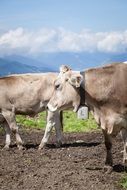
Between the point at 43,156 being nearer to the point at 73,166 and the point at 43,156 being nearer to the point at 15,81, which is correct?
the point at 73,166

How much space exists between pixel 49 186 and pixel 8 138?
5.59m

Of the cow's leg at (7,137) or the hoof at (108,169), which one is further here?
the cow's leg at (7,137)

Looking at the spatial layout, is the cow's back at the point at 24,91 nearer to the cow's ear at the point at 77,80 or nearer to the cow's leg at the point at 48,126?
the cow's leg at the point at 48,126

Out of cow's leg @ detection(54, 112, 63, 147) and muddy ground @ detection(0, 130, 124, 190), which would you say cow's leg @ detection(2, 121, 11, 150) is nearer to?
muddy ground @ detection(0, 130, 124, 190)

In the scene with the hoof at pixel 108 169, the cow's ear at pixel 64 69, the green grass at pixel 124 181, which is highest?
the cow's ear at pixel 64 69

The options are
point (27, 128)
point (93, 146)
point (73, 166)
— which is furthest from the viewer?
point (27, 128)

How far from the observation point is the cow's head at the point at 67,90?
33.5 ft

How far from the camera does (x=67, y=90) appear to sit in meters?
10.5

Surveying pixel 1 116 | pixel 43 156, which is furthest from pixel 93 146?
pixel 1 116

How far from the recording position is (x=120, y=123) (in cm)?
1005

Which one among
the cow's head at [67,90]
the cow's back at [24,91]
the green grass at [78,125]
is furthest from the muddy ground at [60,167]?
the green grass at [78,125]

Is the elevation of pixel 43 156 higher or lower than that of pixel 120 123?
lower

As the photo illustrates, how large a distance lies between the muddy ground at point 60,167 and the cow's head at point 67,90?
57.5 inches

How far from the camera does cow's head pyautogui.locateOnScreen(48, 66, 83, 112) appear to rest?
10.2 meters
